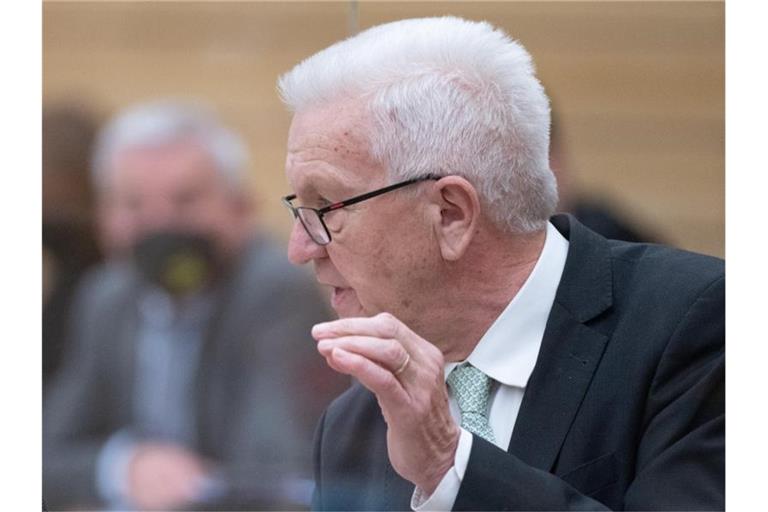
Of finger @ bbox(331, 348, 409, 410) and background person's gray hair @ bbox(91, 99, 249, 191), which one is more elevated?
background person's gray hair @ bbox(91, 99, 249, 191)

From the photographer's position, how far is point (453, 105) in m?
1.87

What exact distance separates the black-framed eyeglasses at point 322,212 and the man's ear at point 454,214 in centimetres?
3

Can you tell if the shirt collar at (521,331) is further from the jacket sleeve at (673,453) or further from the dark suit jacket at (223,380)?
the dark suit jacket at (223,380)

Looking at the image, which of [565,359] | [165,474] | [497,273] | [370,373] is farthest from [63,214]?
[370,373]

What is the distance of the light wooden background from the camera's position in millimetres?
2340

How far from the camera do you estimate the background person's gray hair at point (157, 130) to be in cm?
277

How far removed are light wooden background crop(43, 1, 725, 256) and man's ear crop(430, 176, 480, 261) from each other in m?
0.46

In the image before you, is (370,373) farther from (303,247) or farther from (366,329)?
(303,247)

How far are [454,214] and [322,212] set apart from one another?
213mm

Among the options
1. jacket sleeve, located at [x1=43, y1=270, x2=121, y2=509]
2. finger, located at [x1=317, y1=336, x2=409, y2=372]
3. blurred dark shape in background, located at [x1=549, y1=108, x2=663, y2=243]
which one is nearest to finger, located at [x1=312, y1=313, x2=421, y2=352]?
finger, located at [x1=317, y1=336, x2=409, y2=372]

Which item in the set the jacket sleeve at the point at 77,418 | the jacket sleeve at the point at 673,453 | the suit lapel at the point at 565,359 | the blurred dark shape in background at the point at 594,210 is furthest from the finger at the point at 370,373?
the jacket sleeve at the point at 77,418

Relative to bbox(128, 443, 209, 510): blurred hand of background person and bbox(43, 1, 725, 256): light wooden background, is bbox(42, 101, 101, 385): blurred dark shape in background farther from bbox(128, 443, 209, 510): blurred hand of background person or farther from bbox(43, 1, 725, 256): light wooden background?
bbox(128, 443, 209, 510): blurred hand of background person

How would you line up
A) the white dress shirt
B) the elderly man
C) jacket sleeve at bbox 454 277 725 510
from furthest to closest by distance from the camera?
1. the white dress shirt
2. the elderly man
3. jacket sleeve at bbox 454 277 725 510
